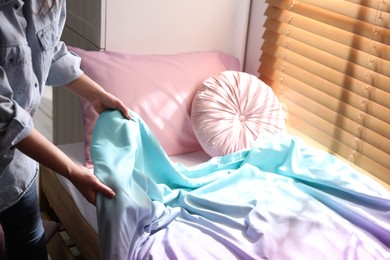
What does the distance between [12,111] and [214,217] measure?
0.61m

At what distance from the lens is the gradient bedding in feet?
4.16

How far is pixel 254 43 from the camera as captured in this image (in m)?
2.16

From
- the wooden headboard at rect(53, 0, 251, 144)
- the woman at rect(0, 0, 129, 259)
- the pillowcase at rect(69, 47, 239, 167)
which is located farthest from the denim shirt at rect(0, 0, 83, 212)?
the wooden headboard at rect(53, 0, 251, 144)

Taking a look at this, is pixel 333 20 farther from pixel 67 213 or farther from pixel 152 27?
pixel 67 213

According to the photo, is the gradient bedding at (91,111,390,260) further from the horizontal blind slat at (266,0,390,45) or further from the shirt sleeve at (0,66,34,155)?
the horizontal blind slat at (266,0,390,45)

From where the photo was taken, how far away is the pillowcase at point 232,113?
70.2 inches

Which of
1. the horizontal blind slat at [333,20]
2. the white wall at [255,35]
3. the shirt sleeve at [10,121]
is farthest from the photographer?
the white wall at [255,35]

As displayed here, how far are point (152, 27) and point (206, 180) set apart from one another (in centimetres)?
64

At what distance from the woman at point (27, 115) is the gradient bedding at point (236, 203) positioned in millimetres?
125

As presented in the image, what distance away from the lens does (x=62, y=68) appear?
4.41 ft

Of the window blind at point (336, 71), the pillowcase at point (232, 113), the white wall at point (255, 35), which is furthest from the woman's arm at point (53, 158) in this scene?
the white wall at point (255, 35)

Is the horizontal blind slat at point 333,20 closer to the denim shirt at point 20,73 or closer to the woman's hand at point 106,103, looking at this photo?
the woman's hand at point 106,103

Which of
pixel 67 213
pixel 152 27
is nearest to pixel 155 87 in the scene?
pixel 152 27

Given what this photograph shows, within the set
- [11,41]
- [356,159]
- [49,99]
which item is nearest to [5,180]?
[11,41]
